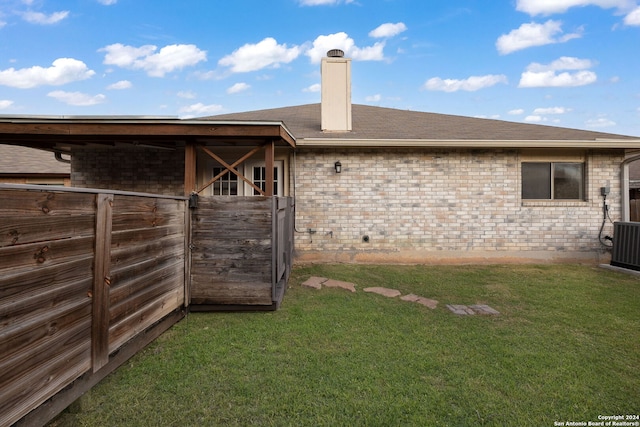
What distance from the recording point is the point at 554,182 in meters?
7.80

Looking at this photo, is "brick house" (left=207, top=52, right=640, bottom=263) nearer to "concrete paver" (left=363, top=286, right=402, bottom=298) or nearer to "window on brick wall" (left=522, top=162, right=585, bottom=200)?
"window on brick wall" (left=522, top=162, right=585, bottom=200)

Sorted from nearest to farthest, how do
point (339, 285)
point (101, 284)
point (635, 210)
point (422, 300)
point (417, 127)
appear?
point (101, 284)
point (422, 300)
point (339, 285)
point (417, 127)
point (635, 210)

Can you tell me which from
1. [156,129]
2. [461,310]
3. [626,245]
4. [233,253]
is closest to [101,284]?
[233,253]

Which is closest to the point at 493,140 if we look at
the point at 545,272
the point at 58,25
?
the point at 545,272

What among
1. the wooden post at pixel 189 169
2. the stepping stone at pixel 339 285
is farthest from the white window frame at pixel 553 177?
the wooden post at pixel 189 169

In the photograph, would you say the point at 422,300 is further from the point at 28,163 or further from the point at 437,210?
the point at 28,163

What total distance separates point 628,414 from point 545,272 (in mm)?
5146

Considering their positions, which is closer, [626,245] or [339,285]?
[339,285]

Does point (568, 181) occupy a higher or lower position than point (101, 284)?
higher

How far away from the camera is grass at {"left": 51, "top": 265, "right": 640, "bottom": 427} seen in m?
2.21

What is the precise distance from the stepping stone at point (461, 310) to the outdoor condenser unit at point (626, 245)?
5.03 meters

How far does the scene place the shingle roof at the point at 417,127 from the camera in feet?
24.9

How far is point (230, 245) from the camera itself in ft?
13.8

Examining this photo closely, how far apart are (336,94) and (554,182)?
5.89 metres
